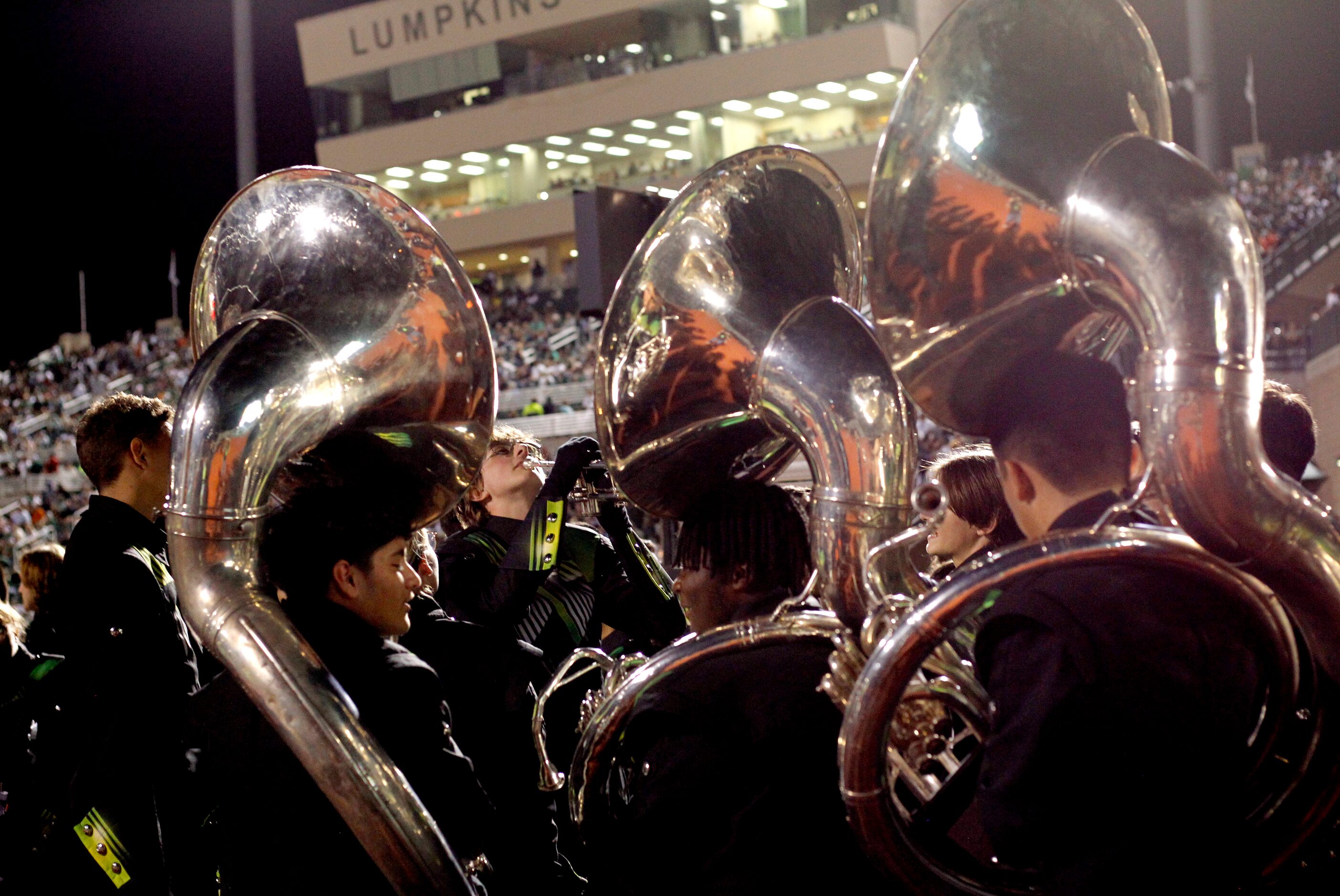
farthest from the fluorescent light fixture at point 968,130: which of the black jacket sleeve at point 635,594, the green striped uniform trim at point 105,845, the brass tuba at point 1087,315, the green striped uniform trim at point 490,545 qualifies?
the green striped uniform trim at point 105,845

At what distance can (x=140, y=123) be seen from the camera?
4334cm

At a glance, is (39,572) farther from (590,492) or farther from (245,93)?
(245,93)

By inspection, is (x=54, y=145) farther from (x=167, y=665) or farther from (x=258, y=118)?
(x=167, y=665)

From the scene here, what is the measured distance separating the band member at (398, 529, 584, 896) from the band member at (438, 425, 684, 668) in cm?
72

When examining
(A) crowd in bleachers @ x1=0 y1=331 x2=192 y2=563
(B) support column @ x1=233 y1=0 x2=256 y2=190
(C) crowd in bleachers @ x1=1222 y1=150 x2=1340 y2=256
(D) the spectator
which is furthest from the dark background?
(D) the spectator

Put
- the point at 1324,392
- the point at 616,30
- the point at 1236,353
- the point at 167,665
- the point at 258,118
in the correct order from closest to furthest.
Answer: the point at 1236,353, the point at 167,665, the point at 1324,392, the point at 616,30, the point at 258,118

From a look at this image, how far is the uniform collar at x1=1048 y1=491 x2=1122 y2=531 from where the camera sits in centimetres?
162

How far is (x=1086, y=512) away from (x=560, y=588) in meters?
2.03

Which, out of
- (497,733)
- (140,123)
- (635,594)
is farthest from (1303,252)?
(140,123)

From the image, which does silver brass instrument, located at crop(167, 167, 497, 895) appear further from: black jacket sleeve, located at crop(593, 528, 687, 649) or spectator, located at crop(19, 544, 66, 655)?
spectator, located at crop(19, 544, 66, 655)

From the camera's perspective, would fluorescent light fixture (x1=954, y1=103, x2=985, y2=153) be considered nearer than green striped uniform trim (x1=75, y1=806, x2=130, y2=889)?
Yes

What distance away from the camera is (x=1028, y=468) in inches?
65.6

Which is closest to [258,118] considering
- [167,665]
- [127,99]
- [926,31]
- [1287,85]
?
[127,99]

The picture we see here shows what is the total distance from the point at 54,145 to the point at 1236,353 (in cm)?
4602
